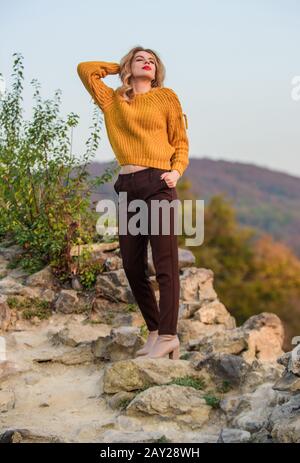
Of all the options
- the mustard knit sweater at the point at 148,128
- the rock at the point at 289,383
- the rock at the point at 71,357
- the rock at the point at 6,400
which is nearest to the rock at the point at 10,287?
the rock at the point at 71,357

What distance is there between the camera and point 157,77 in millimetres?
4969

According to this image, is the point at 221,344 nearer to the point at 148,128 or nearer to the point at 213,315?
the point at 213,315

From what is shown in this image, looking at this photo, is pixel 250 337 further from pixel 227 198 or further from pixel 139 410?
pixel 227 198

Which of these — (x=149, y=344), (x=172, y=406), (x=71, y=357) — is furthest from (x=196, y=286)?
(x=172, y=406)

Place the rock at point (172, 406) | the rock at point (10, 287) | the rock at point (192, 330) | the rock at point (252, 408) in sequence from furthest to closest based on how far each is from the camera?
the rock at point (10, 287) → the rock at point (192, 330) → the rock at point (172, 406) → the rock at point (252, 408)

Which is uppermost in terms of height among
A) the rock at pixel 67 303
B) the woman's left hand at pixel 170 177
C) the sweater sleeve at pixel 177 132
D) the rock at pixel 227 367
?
the sweater sleeve at pixel 177 132

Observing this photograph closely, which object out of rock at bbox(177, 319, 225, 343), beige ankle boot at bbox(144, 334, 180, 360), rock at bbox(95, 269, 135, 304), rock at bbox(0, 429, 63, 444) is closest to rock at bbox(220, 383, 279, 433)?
beige ankle boot at bbox(144, 334, 180, 360)

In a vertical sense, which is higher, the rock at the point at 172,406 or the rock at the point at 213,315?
the rock at the point at 213,315

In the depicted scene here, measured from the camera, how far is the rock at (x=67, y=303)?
6777 millimetres

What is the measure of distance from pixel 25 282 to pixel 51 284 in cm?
26

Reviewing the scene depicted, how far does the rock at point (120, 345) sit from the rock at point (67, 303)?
1.16 metres

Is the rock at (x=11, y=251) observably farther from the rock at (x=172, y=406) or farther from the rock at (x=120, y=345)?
the rock at (x=172, y=406)

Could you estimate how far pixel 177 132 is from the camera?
486 centimetres
